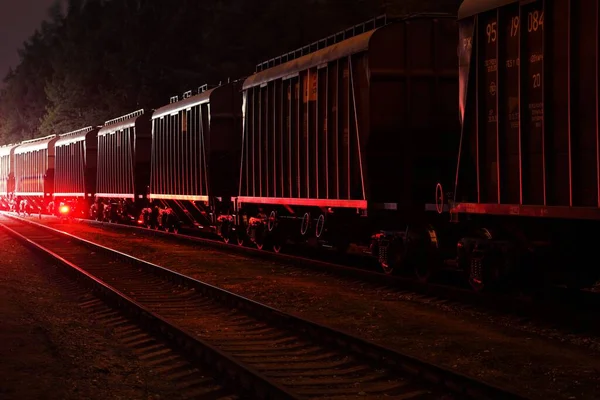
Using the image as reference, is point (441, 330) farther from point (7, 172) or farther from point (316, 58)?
point (7, 172)

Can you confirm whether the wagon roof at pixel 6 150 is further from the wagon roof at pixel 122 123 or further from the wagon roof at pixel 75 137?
the wagon roof at pixel 122 123

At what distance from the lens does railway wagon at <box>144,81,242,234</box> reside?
22.0 meters

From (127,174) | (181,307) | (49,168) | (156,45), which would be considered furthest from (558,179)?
(156,45)

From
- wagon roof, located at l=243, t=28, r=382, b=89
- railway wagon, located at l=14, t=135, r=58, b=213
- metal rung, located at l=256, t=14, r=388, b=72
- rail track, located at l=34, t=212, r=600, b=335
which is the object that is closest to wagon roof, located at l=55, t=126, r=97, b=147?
railway wagon, located at l=14, t=135, r=58, b=213

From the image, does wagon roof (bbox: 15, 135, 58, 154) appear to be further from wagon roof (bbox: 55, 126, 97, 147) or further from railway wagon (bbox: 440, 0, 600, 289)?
railway wagon (bbox: 440, 0, 600, 289)

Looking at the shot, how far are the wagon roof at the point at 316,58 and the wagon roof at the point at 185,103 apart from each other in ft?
8.31

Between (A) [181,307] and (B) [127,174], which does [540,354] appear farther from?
(B) [127,174]

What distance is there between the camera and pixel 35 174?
47.2m

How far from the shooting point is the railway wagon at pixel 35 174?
44.8m

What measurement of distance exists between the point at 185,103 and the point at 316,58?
30.9 ft

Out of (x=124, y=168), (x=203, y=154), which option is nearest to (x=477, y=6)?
(x=203, y=154)

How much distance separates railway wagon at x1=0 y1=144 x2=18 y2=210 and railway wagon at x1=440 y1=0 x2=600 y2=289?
4681cm

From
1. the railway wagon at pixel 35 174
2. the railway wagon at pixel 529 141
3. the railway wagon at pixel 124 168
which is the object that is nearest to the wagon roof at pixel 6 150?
the railway wagon at pixel 35 174

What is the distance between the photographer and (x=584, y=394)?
22.2 feet
